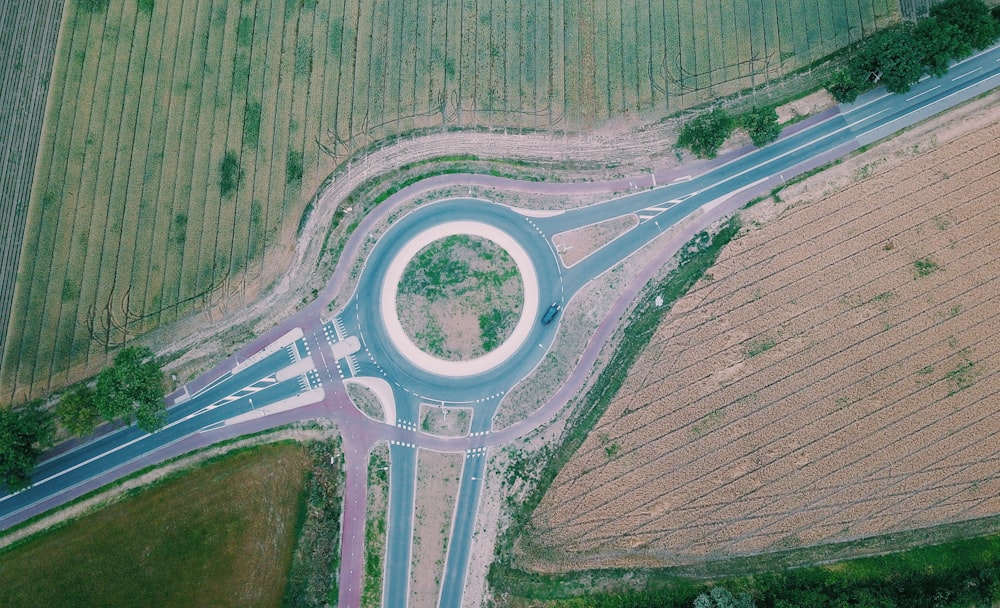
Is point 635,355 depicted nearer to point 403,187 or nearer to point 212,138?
point 403,187

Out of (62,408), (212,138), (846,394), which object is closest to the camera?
(62,408)

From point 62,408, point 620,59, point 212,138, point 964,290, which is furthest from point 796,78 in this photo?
point 62,408

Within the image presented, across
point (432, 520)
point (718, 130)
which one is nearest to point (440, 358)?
point (432, 520)

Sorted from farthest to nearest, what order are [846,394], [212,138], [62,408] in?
[212,138], [846,394], [62,408]

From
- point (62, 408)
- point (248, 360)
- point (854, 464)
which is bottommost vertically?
point (854, 464)

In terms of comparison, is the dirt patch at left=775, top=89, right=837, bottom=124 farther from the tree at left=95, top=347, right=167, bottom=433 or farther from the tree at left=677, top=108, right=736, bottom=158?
the tree at left=95, top=347, right=167, bottom=433

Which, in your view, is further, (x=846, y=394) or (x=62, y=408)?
(x=846, y=394)

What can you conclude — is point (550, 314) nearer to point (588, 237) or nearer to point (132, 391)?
point (588, 237)
